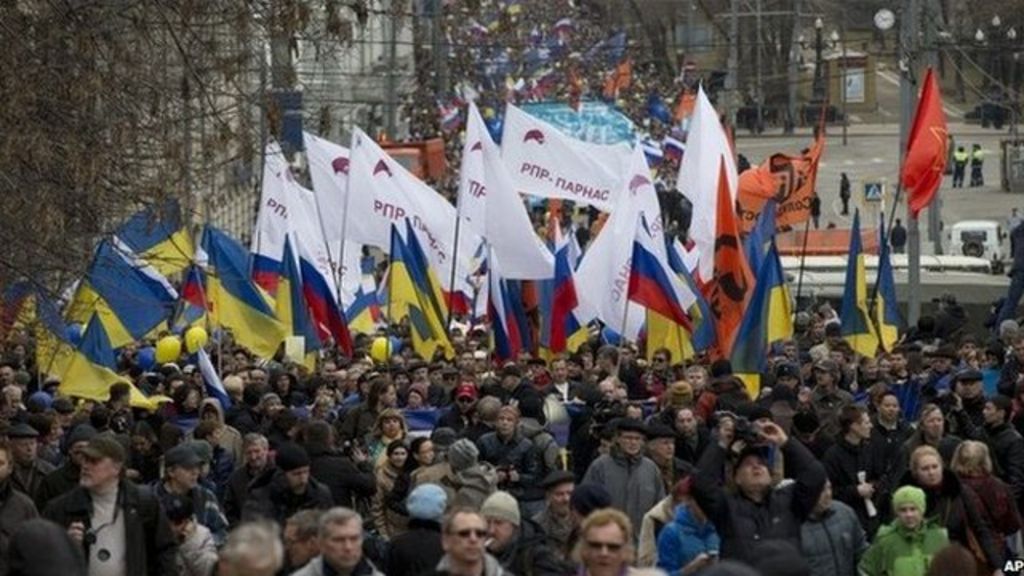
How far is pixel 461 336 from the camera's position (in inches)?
1206

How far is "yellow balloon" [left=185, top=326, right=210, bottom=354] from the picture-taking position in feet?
88.1

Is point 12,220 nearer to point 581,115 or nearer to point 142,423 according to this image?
point 142,423

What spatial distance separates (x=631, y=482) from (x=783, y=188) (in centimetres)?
1685

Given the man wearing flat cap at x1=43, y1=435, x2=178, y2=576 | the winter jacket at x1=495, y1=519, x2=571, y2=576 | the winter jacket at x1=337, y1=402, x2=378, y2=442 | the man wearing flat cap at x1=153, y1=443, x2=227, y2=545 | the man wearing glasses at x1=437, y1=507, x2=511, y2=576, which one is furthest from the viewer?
the winter jacket at x1=337, y1=402, x2=378, y2=442

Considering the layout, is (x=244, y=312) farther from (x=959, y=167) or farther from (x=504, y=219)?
(x=959, y=167)

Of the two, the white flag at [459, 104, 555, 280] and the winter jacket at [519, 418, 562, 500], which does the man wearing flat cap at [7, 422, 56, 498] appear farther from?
Answer: the white flag at [459, 104, 555, 280]

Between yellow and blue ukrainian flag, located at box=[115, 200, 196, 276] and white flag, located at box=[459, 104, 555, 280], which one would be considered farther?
white flag, located at box=[459, 104, 555, 280]

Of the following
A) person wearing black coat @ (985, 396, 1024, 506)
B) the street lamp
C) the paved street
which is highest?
person wearing black coat @ (985, 396, 1024, 506)

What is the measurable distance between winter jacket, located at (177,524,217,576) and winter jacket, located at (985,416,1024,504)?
4.02 meters

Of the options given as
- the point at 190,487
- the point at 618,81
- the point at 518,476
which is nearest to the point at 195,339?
the point at 518,476

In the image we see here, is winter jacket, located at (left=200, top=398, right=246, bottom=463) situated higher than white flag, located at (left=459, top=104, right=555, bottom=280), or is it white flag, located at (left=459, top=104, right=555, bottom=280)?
white flag, located at (left=459, top=104, right=555, bottom=280)

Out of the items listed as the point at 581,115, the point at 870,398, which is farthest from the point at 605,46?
the point at 870,398

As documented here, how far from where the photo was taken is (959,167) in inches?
3029

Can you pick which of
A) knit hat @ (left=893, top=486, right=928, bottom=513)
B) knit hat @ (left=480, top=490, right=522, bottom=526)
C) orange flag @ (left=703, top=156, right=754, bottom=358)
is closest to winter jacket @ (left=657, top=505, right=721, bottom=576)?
knit hat @ (left=480, top=490, right=522, bottom=526)
